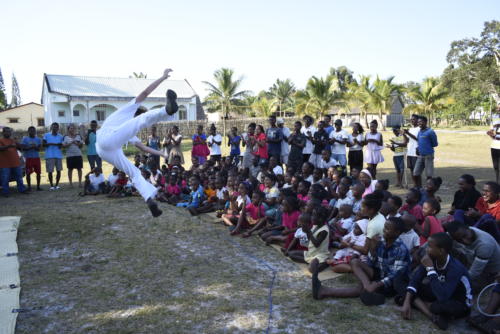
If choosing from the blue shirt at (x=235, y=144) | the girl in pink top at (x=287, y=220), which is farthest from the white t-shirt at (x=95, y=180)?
the girl in pink top at (x=287, y=220)

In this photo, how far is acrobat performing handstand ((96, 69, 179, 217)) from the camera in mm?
4009

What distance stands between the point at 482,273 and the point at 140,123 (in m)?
3.56

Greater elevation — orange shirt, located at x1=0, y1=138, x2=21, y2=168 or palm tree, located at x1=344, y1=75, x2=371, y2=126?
palm tree, located at x1=344, y1=75, x2=371, y2=126

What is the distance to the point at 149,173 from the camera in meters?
8.84

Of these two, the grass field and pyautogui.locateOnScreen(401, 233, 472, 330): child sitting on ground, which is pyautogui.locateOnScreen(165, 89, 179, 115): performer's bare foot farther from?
pyautogui.locateOnScreen(401, 233, 472, 330): child sitting on ground

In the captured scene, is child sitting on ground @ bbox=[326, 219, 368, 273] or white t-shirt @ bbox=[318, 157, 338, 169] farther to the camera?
white t-shirt @ bbox=[318, 157, 338, 169]

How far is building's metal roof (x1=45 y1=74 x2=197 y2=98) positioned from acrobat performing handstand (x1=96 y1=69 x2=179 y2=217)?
2226cm

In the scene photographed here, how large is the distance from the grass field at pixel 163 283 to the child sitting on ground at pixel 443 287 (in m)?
0.10

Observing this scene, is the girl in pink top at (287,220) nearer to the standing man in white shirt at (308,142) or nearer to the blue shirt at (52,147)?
the standing man in white shirt at (308,142)

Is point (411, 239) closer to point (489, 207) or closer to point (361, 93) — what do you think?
point (489, 207)

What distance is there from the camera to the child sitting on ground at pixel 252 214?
18.9 feet

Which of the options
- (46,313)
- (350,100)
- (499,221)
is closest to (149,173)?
(46,313)

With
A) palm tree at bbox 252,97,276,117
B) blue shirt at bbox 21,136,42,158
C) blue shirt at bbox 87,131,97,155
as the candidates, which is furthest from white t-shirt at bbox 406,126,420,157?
palm tree at bbox 252,97,276,117

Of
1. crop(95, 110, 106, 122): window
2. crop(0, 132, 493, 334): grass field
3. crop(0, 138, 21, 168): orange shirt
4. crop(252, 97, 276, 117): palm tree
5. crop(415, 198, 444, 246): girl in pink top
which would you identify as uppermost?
crop(252, 97, 276, 117): palm tree
